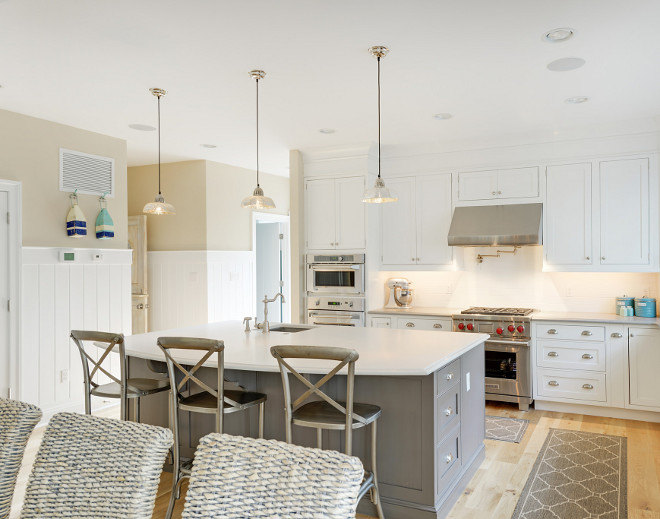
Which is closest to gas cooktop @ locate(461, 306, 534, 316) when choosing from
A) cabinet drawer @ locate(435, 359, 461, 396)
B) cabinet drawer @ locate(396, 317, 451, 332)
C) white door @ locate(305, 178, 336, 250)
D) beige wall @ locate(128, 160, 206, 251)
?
cabinet drawer @ locate(396, 317, 451, 332)

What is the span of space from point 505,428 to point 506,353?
0.84m

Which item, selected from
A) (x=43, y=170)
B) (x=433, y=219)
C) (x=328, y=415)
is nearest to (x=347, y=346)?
(x=328, y=415)

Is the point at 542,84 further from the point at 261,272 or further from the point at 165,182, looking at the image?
the point at 261,272

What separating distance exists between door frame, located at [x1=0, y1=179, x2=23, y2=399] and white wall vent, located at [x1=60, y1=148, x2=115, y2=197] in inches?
19.1

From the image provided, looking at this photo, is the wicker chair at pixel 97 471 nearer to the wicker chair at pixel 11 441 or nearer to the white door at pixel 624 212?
the wicker chair at pixel 11 441

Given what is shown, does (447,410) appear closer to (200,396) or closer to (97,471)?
(200,396)

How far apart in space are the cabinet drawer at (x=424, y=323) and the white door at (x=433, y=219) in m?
0.63

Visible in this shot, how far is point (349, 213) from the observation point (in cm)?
582

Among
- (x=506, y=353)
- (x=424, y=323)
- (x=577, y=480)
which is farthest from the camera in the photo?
(x=424, y=323)

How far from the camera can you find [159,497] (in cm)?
315

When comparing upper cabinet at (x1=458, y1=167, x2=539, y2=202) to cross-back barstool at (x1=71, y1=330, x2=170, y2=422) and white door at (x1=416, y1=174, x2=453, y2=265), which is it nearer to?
white door at (x1=416, y1=174, x2=453, y2=265)

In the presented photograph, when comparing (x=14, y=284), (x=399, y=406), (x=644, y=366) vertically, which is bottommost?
(x=644, y=366)

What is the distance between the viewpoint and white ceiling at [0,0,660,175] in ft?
9.05

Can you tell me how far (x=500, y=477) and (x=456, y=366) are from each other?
862 mm
